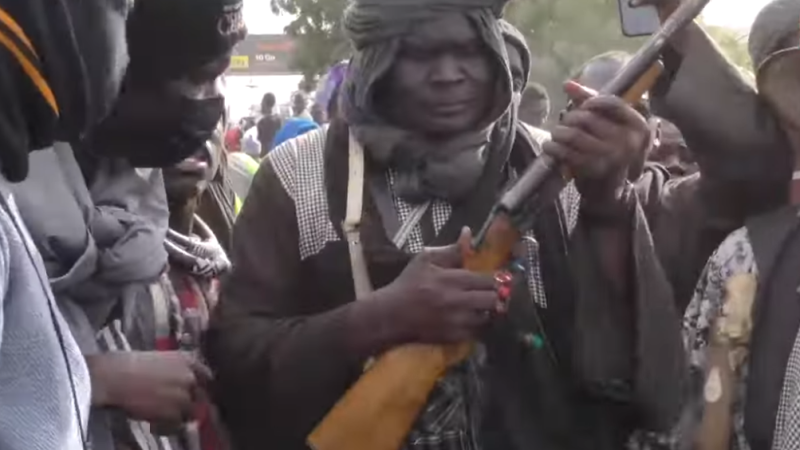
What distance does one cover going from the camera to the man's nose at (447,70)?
267cm

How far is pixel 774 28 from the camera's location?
2.62m

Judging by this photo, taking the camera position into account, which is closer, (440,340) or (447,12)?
(440,340)

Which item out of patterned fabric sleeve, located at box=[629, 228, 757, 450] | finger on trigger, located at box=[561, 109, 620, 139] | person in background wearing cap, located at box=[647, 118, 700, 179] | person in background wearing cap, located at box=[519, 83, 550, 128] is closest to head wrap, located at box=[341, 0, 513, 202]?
finger on trigger, located at box=[561, 109, 620, 139]

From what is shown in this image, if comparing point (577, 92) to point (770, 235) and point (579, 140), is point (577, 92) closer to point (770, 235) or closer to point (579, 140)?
point (579, 140)

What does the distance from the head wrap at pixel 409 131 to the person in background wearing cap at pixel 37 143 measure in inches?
42.1

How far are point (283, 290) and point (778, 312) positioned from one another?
985 mm

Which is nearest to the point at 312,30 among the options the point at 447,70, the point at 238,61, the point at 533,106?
the point at 238,61

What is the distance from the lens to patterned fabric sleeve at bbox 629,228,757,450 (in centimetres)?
258

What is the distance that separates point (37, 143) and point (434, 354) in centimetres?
110

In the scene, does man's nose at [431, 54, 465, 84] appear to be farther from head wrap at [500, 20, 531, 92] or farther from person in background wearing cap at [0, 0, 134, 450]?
person in background wearing cap at [0, 0, 134, 450]

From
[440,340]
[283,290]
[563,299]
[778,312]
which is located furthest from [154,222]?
[778,312]

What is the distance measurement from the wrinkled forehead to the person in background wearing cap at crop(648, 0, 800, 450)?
580mm

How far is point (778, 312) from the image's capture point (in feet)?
8.04

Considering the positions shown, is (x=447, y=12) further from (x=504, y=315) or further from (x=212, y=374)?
(x=212, y=374)
